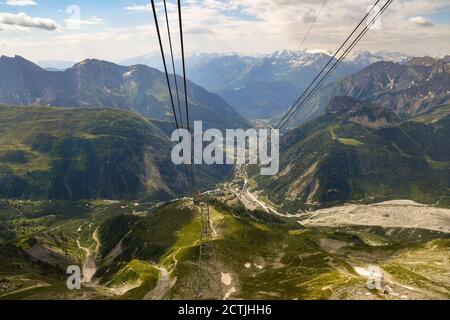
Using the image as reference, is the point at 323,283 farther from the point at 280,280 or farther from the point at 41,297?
the point at 41,297
